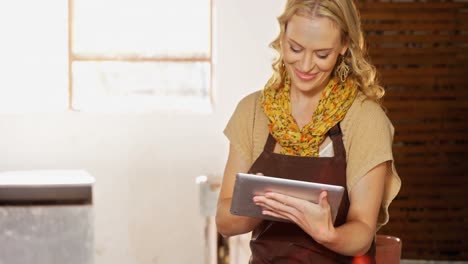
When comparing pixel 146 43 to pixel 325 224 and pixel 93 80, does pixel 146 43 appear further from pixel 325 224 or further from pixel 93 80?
pixel 325 224

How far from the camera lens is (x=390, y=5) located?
698 cm

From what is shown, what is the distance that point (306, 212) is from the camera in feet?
7.63

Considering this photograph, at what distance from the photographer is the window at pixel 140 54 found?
5.20 metres

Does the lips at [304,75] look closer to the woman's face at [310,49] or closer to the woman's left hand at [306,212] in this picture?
the woman's face at [310,49]

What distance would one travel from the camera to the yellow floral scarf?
2.52 meters

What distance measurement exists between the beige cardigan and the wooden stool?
0.32 ft

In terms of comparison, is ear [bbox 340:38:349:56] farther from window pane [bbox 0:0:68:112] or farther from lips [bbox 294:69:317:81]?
window pane [bbox 0:0:68:112]

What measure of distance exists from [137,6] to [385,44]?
2495 mm

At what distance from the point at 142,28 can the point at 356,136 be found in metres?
2.95

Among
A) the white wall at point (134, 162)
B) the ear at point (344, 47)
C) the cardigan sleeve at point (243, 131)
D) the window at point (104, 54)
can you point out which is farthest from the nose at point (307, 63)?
the window at point (104, 54)

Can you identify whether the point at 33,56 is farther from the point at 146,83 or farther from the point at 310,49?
the point at 310,49

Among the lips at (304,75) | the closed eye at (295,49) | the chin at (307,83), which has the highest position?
the closed eye at (295,49)

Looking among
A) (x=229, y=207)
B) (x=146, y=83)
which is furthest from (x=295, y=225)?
(x=146, y=83)

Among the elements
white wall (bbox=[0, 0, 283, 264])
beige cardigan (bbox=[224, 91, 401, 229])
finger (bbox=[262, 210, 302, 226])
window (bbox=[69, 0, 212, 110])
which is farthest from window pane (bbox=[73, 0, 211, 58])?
finger (bbox=[262, 210, 302, 226])
